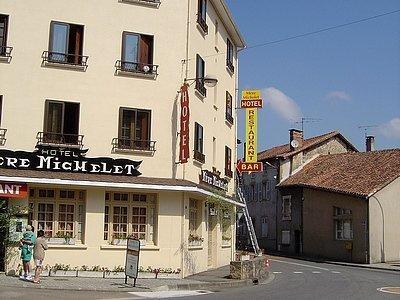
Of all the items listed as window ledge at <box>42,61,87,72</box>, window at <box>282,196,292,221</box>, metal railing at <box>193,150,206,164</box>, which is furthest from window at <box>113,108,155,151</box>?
window at <box>282,196,292,221</box>

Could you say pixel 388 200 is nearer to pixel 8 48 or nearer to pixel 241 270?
pixel 241 270

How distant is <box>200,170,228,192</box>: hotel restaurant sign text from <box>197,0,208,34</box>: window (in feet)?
19.7

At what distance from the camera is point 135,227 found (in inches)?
892

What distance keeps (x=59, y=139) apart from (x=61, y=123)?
57 centimetres

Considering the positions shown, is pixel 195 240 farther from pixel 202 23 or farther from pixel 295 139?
pixel 295 139

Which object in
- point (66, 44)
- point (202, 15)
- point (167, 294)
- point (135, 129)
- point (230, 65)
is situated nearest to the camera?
point (167, 294)

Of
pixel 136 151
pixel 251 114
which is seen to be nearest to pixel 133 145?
pixel 136 151

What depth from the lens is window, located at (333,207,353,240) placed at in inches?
1612

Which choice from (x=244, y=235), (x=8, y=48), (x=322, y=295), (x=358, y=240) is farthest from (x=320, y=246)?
(x=8, y=48)

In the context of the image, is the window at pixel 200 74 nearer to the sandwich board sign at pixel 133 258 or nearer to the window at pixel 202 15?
the window at pixel 202 15

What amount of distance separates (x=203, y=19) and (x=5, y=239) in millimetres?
12081

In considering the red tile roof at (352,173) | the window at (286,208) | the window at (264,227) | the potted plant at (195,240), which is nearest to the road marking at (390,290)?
the potted plant at (195,240)

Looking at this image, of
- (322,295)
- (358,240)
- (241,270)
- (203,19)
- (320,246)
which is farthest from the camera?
(320,246)

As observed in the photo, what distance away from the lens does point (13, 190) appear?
2047 centimetres
